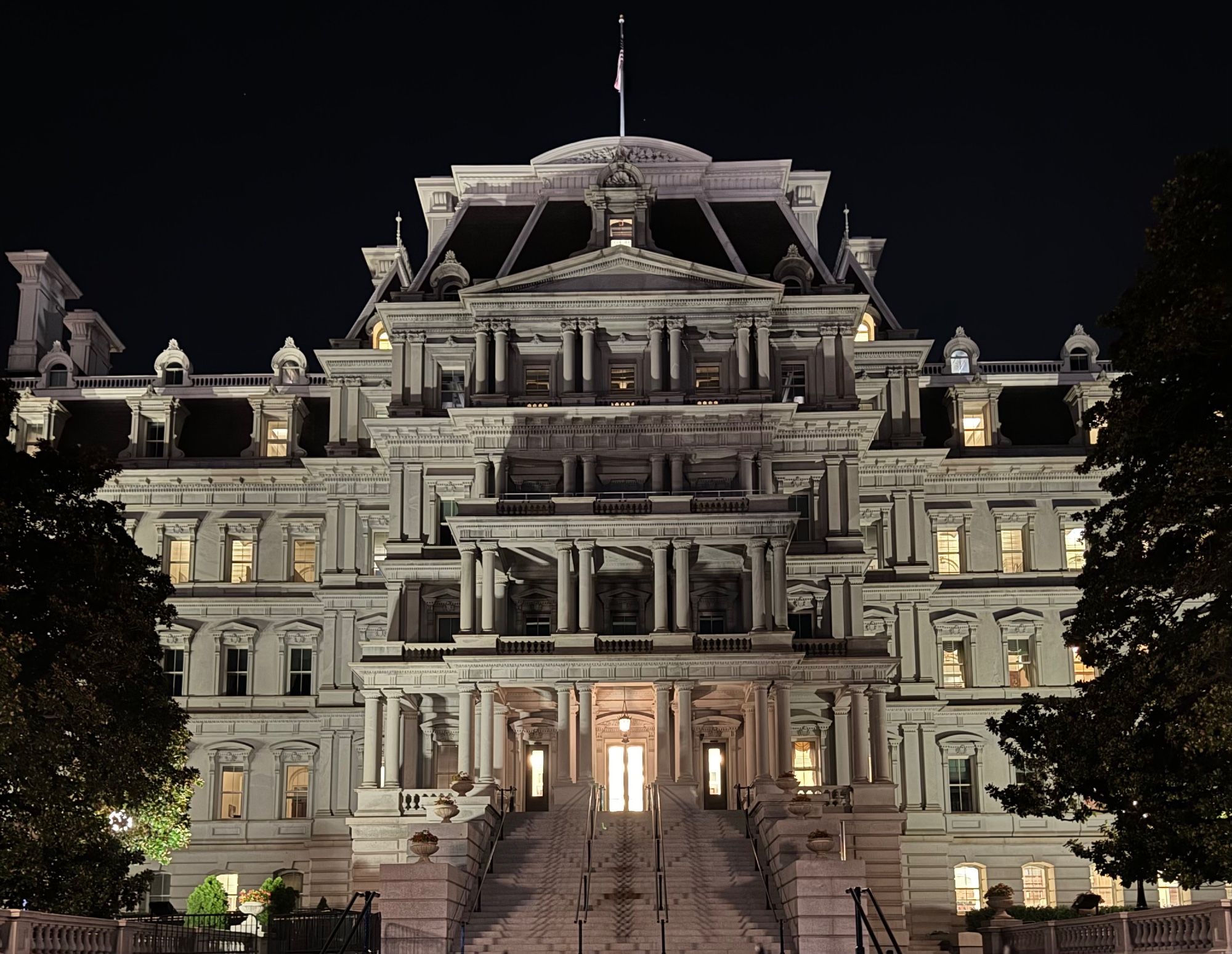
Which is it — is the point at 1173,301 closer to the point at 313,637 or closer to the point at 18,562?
the point at 18,562

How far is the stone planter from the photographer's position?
34.3 meters

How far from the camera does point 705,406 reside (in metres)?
54.6

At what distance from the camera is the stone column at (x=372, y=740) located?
53844mm

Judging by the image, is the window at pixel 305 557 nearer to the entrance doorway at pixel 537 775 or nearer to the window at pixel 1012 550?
the entrance doorway at pixel 537 775

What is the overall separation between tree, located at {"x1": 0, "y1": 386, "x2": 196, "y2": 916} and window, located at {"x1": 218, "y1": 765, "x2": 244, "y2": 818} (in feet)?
80.5

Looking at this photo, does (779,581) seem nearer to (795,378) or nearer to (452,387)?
(795,378)

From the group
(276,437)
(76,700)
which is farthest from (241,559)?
(76,700)

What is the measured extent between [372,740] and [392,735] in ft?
3.64

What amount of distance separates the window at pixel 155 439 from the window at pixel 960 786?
32.3 m

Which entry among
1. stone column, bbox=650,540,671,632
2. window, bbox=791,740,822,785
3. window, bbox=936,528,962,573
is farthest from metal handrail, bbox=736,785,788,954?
window, bbox=936,528,962,573

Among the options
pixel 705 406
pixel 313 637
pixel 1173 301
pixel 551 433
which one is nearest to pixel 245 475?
pixel 313 637

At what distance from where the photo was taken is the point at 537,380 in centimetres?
5741

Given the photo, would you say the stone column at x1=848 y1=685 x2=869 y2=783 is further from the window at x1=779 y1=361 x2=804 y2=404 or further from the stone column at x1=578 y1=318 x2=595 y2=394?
the stone column at x1=578 y1=318 x2=595 y2=394

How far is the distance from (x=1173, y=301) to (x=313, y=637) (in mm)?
40757
